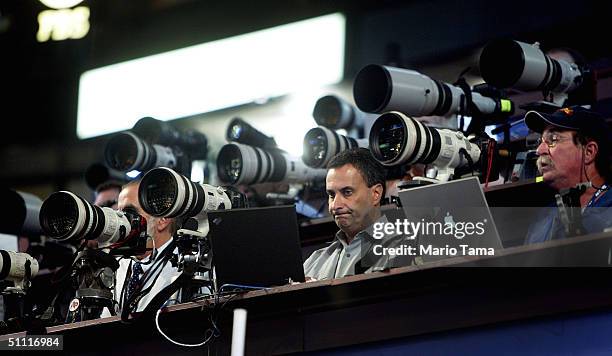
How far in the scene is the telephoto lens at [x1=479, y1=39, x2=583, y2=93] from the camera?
3.31 metres

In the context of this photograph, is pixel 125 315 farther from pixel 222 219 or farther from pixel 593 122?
pixel 593 122

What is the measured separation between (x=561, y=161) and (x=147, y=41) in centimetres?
428

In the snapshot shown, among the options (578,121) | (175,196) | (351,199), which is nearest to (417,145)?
(351,199)

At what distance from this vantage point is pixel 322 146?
395cm

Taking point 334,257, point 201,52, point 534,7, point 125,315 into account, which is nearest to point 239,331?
point 125,315

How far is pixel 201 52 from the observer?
254 inches

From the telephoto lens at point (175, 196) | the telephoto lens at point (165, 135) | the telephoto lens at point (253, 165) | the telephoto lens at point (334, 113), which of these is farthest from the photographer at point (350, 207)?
the telephoto lens at point (165, 135)

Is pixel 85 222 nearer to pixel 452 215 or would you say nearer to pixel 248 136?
pixel 452 215

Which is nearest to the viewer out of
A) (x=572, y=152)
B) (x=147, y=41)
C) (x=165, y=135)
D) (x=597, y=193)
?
(x=597, y=193)

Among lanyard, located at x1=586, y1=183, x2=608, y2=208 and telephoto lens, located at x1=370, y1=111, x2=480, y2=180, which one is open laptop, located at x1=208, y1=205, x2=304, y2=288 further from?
lanyard, located at x1=586, y1=183, x2=608, y2=208

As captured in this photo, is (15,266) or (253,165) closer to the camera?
(15,266)

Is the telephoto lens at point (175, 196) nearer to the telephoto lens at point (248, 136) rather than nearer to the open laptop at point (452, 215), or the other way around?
the open laptop at point (452, 215)

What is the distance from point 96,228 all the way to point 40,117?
4213 millimetres

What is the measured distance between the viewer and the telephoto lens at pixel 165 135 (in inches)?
174
